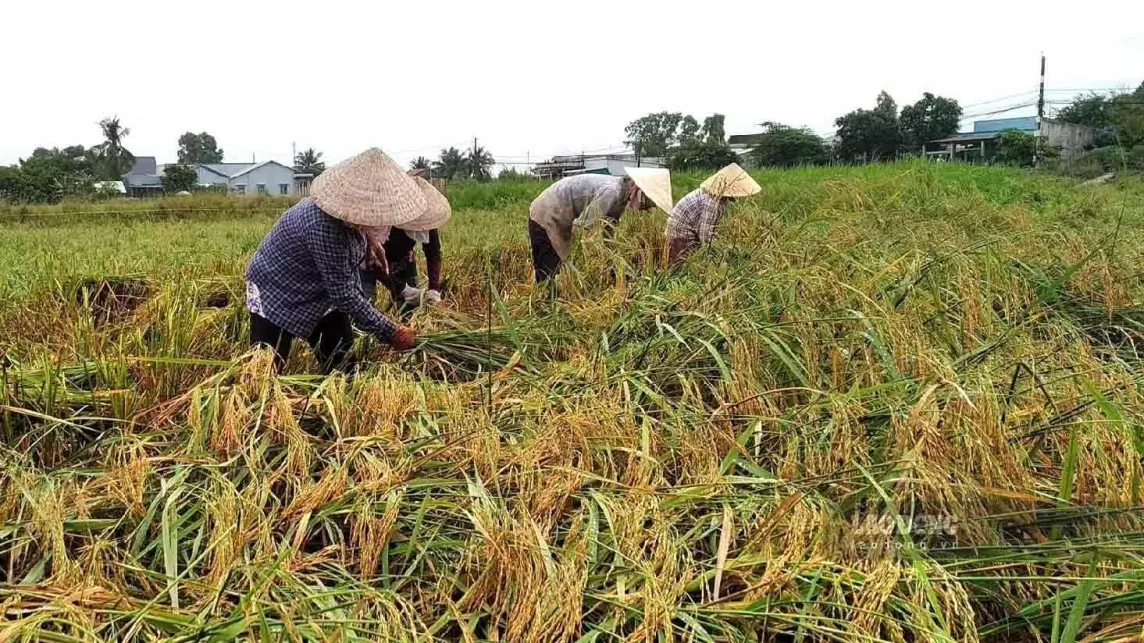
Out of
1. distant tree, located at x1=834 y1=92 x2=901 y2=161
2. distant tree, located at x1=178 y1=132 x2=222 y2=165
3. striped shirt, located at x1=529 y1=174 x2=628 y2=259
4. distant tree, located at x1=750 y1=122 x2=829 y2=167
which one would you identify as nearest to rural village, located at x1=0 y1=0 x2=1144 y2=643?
striped shirt, located at x1=529 y1=174 x2=628 y2=259

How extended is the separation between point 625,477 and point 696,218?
102 inches

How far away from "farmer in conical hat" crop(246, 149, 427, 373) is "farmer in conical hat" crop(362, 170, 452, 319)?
398mm

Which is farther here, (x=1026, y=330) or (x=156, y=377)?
(x=1026, y=330)

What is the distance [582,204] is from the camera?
4.54 metres

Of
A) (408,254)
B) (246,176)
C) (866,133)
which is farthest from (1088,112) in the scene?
(246,176)

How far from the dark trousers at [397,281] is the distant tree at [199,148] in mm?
78103

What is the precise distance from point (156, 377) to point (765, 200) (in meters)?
5.60

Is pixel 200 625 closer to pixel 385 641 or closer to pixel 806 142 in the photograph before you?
pixel 385 641

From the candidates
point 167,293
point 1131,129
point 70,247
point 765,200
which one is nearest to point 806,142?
point 1131,129

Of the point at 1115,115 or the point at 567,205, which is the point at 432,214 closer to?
the point at 567,205

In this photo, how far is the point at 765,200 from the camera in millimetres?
6645

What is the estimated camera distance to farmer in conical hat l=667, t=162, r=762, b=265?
392cm

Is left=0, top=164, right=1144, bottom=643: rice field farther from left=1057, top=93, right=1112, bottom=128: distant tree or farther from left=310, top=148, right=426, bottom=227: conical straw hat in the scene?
left=1057, top=93, right=1112, bottom=128: distant tree

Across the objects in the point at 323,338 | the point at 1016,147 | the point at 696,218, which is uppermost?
the point at 1016,147
